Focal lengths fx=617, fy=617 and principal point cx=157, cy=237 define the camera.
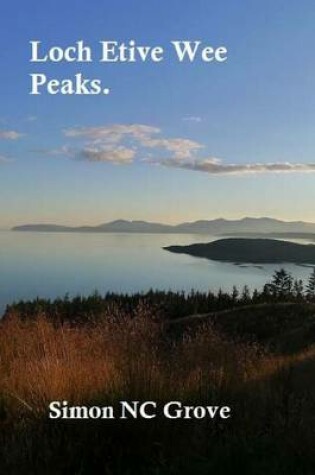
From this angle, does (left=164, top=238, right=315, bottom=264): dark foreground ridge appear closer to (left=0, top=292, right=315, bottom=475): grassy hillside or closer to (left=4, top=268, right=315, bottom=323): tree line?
(left=4, top=268, right=315, bottom=323): tree line

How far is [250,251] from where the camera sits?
186m

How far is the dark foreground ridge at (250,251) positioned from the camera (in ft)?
490

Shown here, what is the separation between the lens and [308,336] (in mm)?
21391

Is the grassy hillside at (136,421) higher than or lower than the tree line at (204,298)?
higher

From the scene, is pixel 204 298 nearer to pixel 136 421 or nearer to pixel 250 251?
pixel 136 421

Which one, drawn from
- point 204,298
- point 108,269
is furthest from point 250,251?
point 204,298

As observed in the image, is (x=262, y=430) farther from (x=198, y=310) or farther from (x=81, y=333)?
(x=198, y=310)

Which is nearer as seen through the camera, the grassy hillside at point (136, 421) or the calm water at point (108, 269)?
the grassy hillside at point (136, 421)

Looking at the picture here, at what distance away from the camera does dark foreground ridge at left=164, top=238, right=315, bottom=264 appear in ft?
490

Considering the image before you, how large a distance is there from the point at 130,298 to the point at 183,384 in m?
55.8

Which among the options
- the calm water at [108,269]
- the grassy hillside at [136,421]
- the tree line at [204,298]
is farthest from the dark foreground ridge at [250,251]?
the grassy hillside at [136,421]

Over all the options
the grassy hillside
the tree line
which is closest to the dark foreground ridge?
the tree line

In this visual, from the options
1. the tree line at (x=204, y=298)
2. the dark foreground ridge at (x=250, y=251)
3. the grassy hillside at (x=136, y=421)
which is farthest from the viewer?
the dark foreground ridge at (x=250, y=251)

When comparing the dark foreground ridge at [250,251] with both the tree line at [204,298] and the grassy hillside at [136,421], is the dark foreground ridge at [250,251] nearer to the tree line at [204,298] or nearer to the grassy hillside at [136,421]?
the tree line at [204,298]
